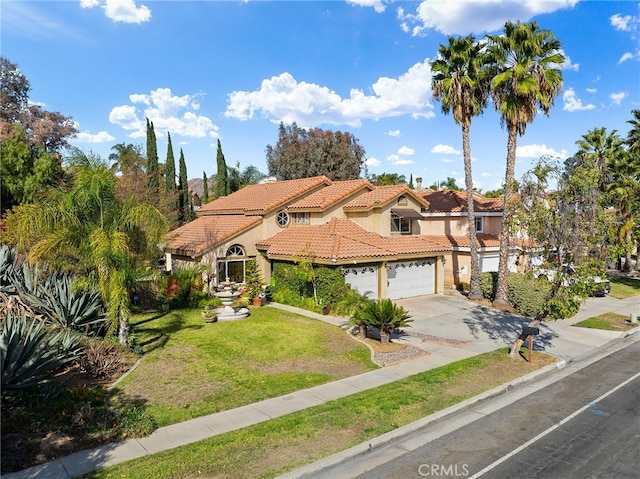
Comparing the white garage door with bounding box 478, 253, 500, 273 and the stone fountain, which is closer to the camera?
the stone fountain

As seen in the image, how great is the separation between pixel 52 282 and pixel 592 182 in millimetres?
16714

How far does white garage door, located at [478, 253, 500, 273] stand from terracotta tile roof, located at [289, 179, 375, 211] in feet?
29.0

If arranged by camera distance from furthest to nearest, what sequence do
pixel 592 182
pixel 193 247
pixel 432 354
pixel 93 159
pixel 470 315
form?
pixel 193 247
pixel 470 315
pixel 432 354
pixel 93 159
pixel 592 182

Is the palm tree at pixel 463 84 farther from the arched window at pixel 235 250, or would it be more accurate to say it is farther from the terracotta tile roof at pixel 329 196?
the arched window at pixel 235 250

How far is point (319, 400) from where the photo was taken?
10695mm

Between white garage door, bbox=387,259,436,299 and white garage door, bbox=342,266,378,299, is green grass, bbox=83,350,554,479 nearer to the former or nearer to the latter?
white garage door, bbox=342,266,378,299

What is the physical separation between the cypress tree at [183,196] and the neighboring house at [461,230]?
27178 mm

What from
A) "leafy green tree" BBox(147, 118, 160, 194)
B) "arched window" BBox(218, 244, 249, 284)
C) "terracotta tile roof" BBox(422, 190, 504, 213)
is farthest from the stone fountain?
"leafy green tree" BBox(147, 118, 160, 194)

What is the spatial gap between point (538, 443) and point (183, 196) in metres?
44.7

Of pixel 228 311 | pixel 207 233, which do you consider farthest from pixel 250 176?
pixel 228 311

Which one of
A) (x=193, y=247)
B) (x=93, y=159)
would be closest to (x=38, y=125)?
(x=193, y=247)

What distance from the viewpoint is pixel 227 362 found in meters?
13.4

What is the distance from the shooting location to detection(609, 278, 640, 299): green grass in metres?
28.4

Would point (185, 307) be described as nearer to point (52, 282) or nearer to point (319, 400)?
point (52, 282)
